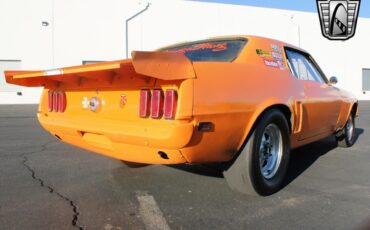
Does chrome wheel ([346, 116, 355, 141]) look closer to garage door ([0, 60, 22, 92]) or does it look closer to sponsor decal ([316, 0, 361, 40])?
sponsor decal ([316, 0, 361, 40])

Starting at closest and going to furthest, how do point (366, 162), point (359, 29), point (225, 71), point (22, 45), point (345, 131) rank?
point (225, 71)
point (366, 162)
point (345, 131)
point (22, 45)
point (359, 29)

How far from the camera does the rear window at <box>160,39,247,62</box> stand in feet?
12.8

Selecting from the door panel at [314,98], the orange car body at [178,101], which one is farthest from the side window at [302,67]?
the orange car body at [178,101]

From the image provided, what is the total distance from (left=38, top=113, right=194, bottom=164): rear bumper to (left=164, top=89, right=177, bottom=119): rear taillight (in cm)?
7

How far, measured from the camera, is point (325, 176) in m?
4.71

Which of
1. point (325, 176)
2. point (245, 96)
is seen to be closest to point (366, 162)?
point (325, 176)

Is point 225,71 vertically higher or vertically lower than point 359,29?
lower

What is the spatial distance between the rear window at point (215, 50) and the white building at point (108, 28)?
21.1 meters

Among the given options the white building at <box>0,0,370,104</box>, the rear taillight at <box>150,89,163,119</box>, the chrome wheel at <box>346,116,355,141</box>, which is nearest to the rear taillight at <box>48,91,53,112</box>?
the rear taillight at <box>150,89,163,119</box>

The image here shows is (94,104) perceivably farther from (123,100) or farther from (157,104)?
(157,104)

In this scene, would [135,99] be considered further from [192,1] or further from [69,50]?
[192,1]

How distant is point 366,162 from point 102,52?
69.8 ft

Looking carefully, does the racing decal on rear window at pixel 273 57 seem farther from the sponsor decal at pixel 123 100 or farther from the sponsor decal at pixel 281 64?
the sponsor decal at pixel 123 100

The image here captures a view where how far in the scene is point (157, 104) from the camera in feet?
10.3
